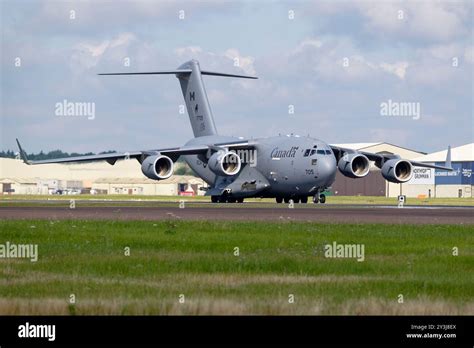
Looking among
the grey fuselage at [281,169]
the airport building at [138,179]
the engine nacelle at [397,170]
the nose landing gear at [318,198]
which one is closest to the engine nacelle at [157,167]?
the grey fuselage at [281,169]

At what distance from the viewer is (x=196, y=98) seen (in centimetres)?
7819

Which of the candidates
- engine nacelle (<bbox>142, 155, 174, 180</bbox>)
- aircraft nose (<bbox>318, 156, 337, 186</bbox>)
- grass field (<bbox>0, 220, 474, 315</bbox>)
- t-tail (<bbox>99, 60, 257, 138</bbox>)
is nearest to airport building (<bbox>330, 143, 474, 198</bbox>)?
t-tail (<bbox>99, 60, 257, 138</bbox>)

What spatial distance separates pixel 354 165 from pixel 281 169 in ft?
15.2

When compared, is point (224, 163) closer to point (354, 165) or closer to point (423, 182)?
point (354, 165)

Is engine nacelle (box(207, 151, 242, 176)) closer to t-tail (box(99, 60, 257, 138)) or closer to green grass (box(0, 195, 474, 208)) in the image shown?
green grass (box(0, 195, 474, 208))

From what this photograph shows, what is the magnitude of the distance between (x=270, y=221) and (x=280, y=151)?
101 feet

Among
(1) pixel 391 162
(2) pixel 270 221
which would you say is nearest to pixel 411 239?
(2) pixel 270 221

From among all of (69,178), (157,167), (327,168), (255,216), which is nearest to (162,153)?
(157,167)

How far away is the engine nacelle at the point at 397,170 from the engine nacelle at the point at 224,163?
30.9 feet

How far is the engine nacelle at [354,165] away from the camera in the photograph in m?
67.3

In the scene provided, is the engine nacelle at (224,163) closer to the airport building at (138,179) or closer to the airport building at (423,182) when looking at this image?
the airport building at (138,179)

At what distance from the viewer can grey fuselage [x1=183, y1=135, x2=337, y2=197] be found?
65062 millimetres

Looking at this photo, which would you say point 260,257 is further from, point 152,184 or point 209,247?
Result: point 152,184

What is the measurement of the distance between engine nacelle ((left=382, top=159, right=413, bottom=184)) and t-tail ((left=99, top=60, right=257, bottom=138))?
14.7m
